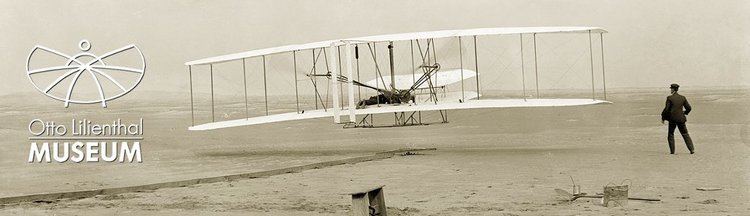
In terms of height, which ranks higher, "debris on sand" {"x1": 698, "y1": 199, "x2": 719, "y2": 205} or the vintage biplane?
the vintage biplane

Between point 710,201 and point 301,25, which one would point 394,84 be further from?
point 301,25

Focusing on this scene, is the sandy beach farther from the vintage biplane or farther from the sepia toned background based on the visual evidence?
the sepia toned background

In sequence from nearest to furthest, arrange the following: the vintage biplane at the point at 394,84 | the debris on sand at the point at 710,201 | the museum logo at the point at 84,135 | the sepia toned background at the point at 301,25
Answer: the debris on sand at the point at 710,201 → the museum logo at the point at 84,135 → the vintage biplane at the point at 394,84 → the sepia toned background at the point at 301,25

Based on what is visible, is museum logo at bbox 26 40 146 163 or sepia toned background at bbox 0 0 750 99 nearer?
museum logo at bbox 26 40 146 163

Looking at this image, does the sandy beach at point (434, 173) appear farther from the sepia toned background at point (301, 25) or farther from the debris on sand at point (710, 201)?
the sepia toned background at point (301, 25)

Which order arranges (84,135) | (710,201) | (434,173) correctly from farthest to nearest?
(84,135), (434,173), (710,201)

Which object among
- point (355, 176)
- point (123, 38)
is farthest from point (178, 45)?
point (355, 176)

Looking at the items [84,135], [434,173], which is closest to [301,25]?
[84,135]

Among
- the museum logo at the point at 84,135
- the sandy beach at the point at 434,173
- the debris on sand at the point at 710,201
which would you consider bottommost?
the debris on sand at the point at 710,201

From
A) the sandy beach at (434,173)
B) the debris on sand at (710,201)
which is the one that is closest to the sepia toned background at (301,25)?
the sandy beach at (434,173)

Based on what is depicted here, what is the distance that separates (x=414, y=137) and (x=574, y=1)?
22.9 m

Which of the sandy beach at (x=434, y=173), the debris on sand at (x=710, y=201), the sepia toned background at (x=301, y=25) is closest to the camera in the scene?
the debris on sand at (x=710, y=201)

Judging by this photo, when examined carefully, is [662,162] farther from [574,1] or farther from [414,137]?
[574,1]

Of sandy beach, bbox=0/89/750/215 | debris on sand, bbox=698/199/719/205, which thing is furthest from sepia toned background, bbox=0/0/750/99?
debris on sand, bbox=698/199/719/205
